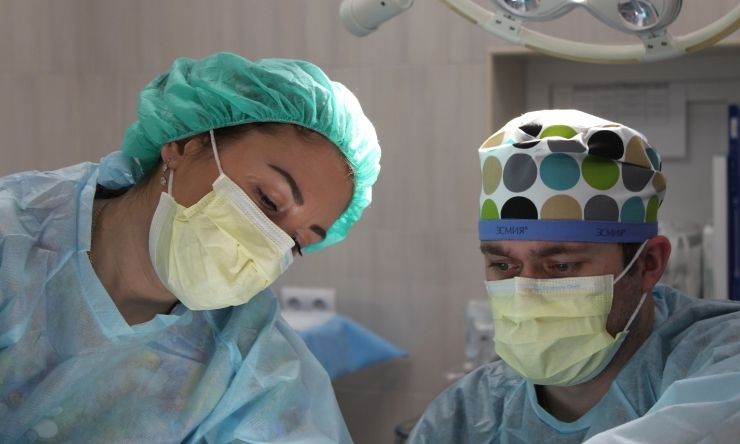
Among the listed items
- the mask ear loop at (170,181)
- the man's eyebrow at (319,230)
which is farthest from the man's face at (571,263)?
the mask ear loop at (170,181)

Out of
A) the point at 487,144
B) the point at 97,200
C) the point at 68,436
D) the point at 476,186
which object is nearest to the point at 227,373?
the point at 68,436

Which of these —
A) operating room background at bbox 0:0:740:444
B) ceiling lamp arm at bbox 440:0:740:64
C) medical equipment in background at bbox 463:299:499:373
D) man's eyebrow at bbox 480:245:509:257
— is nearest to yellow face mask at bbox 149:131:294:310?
man's eyebrow at bbox 480:245:509:257

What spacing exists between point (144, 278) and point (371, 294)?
1.69 m

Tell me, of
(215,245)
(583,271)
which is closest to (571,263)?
(583,271)

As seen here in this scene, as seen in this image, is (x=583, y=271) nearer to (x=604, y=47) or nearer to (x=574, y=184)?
(x=574, y=184)

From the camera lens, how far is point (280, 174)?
1670 millimetres

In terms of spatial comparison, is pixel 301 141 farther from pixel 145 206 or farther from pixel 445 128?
pixel 445 128

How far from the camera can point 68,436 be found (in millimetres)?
1642

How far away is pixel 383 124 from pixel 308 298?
66 centimetres

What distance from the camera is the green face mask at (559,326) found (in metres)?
1.64

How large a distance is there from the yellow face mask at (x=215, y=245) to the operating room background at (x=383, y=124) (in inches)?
61.8

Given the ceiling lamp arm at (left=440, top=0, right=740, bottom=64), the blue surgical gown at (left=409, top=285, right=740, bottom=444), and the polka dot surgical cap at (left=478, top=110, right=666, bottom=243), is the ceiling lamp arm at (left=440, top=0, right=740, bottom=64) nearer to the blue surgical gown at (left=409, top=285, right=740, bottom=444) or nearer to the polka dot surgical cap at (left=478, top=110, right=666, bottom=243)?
the polka dot surgical cap at (left=478, top=110, right=666, bottom=243)

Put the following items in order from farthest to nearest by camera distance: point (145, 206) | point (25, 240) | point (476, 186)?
point (476, 186) → point (145, 206) → point (25, 240)

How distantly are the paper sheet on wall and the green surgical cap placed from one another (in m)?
1.51
